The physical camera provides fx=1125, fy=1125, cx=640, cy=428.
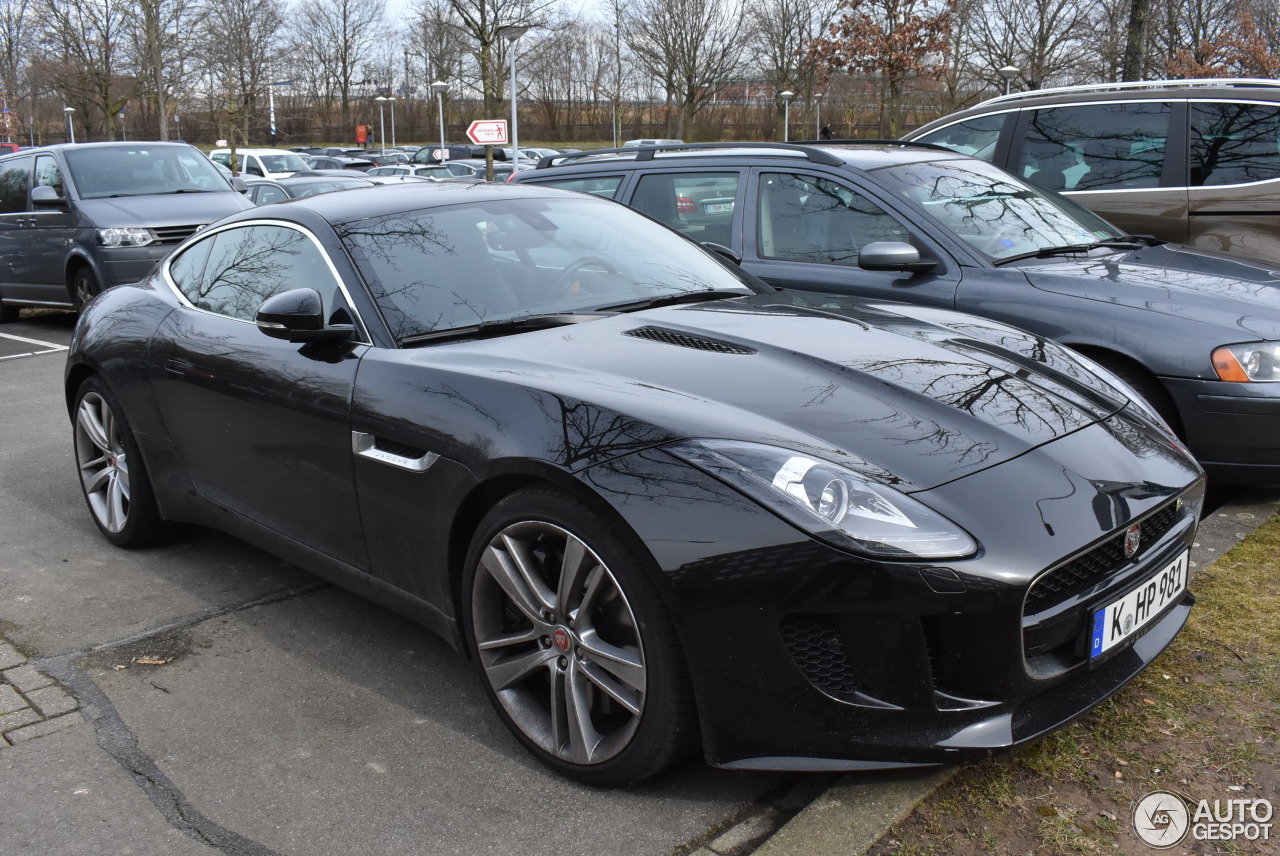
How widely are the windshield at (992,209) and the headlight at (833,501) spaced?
3001 mm

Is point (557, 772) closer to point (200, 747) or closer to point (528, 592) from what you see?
point (528, 592)

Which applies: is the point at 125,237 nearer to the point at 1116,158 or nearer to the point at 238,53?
the point at 1116,158

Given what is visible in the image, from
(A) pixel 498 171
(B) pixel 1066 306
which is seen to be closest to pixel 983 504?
(B) pixel 1066 306

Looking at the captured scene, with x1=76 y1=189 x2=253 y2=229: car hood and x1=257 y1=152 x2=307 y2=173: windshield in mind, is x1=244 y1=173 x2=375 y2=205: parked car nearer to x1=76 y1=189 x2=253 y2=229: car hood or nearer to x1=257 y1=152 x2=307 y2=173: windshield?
x1=76 y1=189 x2=253 y2=229: car hood

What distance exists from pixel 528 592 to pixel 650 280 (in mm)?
1486

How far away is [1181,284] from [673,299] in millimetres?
2362

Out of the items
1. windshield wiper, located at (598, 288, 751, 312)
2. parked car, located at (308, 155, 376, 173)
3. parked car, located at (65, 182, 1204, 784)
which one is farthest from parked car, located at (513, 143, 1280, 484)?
parked car, located at (308, 155, 376, 173)

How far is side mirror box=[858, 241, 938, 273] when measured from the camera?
4.87 m

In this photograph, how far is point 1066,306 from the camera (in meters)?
4.70

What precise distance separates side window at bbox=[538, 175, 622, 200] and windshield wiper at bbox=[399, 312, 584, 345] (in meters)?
2.90

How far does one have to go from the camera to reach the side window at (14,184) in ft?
36.8

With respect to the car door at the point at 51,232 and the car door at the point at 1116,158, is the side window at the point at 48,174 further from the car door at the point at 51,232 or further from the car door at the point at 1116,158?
the car door at the point at 1116,158

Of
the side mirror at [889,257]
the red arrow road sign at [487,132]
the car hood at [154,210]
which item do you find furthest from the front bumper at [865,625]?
the red arrow road sign at [487,132]

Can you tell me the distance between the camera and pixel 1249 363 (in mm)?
4328
